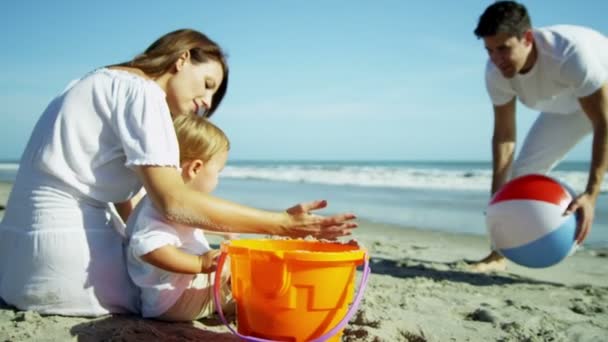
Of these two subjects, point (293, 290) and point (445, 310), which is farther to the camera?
point (445, 310)

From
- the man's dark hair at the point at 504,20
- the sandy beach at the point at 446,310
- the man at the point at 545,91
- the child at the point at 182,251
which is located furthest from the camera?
the man's dark hair at the point at 504,20

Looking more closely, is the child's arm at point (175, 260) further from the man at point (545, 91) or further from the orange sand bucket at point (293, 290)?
the man at point (545, 91)

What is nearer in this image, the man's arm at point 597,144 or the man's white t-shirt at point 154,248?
the man's white t-shirt at point 154,248

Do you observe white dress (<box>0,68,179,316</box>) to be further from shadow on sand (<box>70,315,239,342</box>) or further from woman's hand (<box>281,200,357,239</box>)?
woman's hand (<box>281,200,357,239</box>)

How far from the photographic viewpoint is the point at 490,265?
4402 mm

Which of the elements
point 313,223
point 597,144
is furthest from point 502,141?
point 313,223

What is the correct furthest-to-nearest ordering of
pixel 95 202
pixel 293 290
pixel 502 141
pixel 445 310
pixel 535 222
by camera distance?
pixel 502 141 → pixel 535 222 → pixel 445 310 → pixel 95 202 → pixel 293 290

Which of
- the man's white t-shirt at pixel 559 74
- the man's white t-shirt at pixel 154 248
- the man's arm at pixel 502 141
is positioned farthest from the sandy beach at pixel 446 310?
the man's white t-shirt at pixel 559 74

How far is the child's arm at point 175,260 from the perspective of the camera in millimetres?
2105

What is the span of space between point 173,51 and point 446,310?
1.96 meters

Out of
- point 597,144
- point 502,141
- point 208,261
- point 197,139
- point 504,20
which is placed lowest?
point 208,261

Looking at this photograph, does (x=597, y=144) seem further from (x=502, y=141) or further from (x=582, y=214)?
(x=502, y=141)

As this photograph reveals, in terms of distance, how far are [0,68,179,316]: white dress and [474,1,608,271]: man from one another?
9.07 feet

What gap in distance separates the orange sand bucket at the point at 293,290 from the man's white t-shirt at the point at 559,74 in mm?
2640
